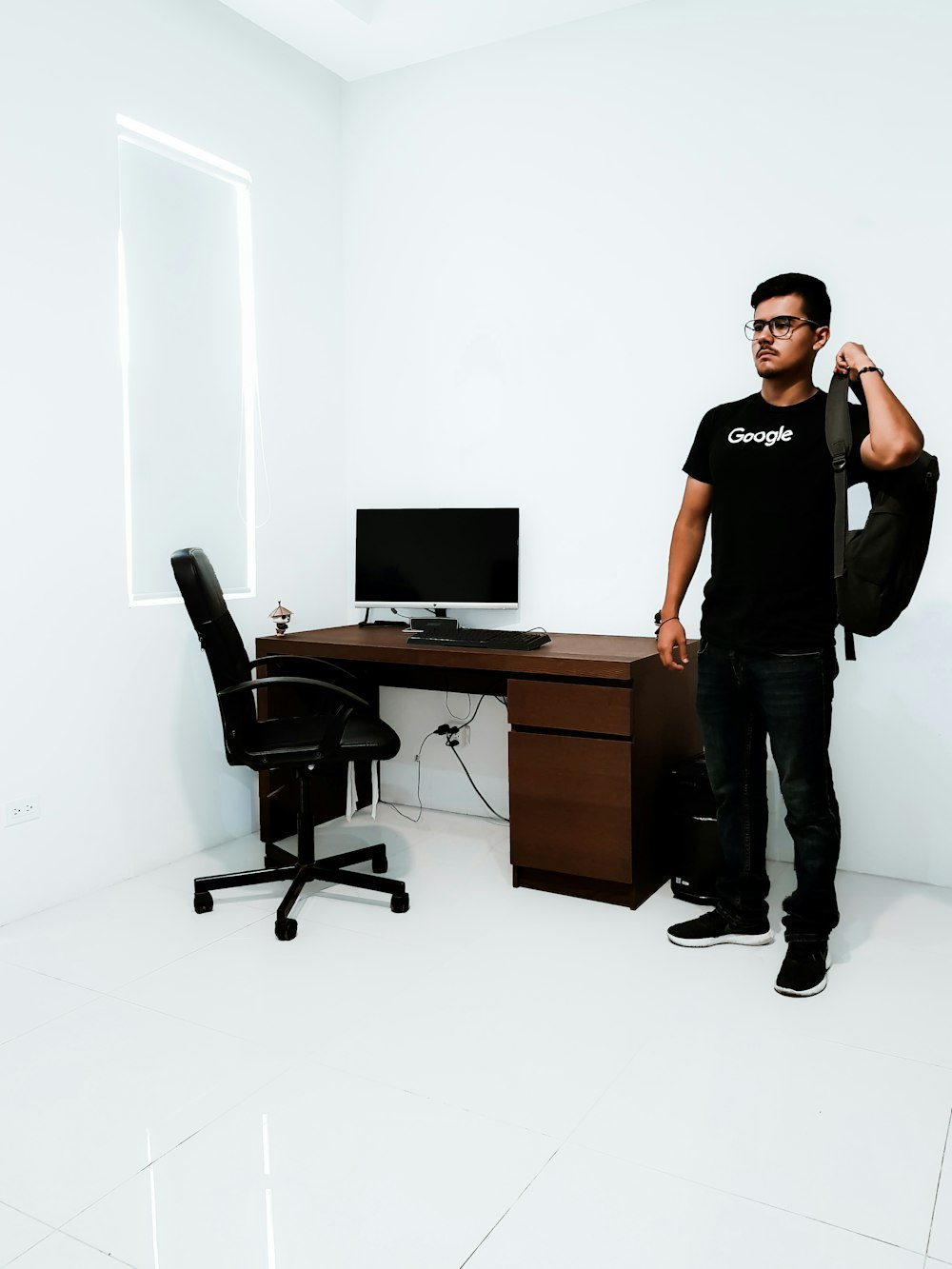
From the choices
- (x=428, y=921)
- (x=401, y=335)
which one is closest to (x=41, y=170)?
(x=401, y=335)

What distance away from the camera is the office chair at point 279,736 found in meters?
2.72

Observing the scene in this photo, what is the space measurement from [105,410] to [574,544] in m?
1.73

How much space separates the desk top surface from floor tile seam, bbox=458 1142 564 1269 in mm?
1428

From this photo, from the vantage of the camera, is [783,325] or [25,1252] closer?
[25,1252]

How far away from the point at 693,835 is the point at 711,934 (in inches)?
14.3

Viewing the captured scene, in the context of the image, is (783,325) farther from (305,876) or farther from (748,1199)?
(305,876)

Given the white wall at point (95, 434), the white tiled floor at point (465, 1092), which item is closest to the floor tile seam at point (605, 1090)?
the white tiled floor at point (465, 1092)

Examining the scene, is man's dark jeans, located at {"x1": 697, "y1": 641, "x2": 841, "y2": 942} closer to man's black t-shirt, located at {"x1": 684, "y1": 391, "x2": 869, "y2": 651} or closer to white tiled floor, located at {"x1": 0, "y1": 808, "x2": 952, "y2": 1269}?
man's black t-shirt, located at {"x1": 684, "y1": 391, "x2": 869, "y2": 651}

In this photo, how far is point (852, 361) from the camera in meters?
2.29

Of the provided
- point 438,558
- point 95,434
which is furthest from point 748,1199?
point 95,434

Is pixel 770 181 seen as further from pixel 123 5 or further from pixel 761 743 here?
pixel 123 5

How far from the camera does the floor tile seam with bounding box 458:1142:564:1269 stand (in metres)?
1.54

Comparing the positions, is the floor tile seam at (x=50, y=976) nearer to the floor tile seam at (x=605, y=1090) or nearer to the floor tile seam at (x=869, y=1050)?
the floor tile seam at (x=605, y=1090)

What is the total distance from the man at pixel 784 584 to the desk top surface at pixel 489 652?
16.3 inches
